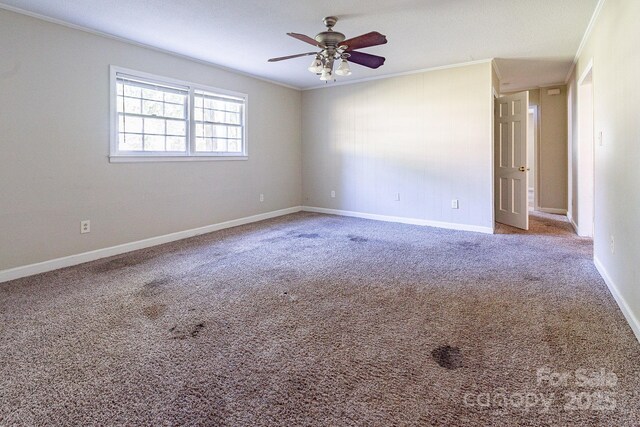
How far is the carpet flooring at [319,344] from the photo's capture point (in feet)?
4.94

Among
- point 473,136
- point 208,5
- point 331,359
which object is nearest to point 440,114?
point 473,136

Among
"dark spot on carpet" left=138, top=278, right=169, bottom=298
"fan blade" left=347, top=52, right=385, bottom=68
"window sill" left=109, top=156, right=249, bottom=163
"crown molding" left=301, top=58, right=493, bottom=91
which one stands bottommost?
"dark spot on carpet" left=138, top=278, right=169, bottom=298

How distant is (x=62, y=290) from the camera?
9.74 feet

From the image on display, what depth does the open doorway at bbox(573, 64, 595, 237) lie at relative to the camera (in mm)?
4699

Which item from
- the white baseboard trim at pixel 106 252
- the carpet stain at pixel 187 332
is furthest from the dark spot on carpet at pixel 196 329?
the white baseboard trim at pixel 106 252

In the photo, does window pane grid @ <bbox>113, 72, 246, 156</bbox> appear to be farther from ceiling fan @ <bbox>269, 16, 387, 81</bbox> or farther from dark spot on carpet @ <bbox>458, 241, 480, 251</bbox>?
Answer: dark spot on carpet @ <bbox>458, 241, 480, 251</bbox>

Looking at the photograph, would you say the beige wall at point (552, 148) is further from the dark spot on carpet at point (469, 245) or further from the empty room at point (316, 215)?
the dark spot on carpet at point (469, 245)

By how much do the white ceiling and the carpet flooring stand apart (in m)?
2.40

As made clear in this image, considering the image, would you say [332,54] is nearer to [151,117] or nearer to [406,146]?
[151,117]

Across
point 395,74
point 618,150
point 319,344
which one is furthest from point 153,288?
point 395,74

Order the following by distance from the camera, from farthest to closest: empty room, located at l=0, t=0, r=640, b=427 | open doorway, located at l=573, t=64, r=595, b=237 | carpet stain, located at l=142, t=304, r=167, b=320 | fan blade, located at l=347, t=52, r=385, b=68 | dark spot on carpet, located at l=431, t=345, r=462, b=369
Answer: open doorway, located at l=573, t=64, r=595, b=237
fan blade, located at l=347, t=52, r=385, b=68
carpet stain, located at l=142, t=304, r=167, b=320
dark spot on carpet, located at l=431, t=345, r=462, b=369
empty room, located at l=0, t=0, r=640, b=427

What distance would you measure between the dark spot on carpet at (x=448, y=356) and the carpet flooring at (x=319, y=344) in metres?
0.01

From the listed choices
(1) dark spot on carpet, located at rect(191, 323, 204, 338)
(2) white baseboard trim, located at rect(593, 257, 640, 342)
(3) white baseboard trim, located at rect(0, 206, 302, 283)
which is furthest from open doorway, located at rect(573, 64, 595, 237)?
(1) dark spot on carpet, located at rect(191, 323, 204, 338)

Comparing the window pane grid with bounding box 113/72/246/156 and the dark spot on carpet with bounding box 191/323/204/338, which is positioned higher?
the window pane grid with bounding box 113/72/246/156
